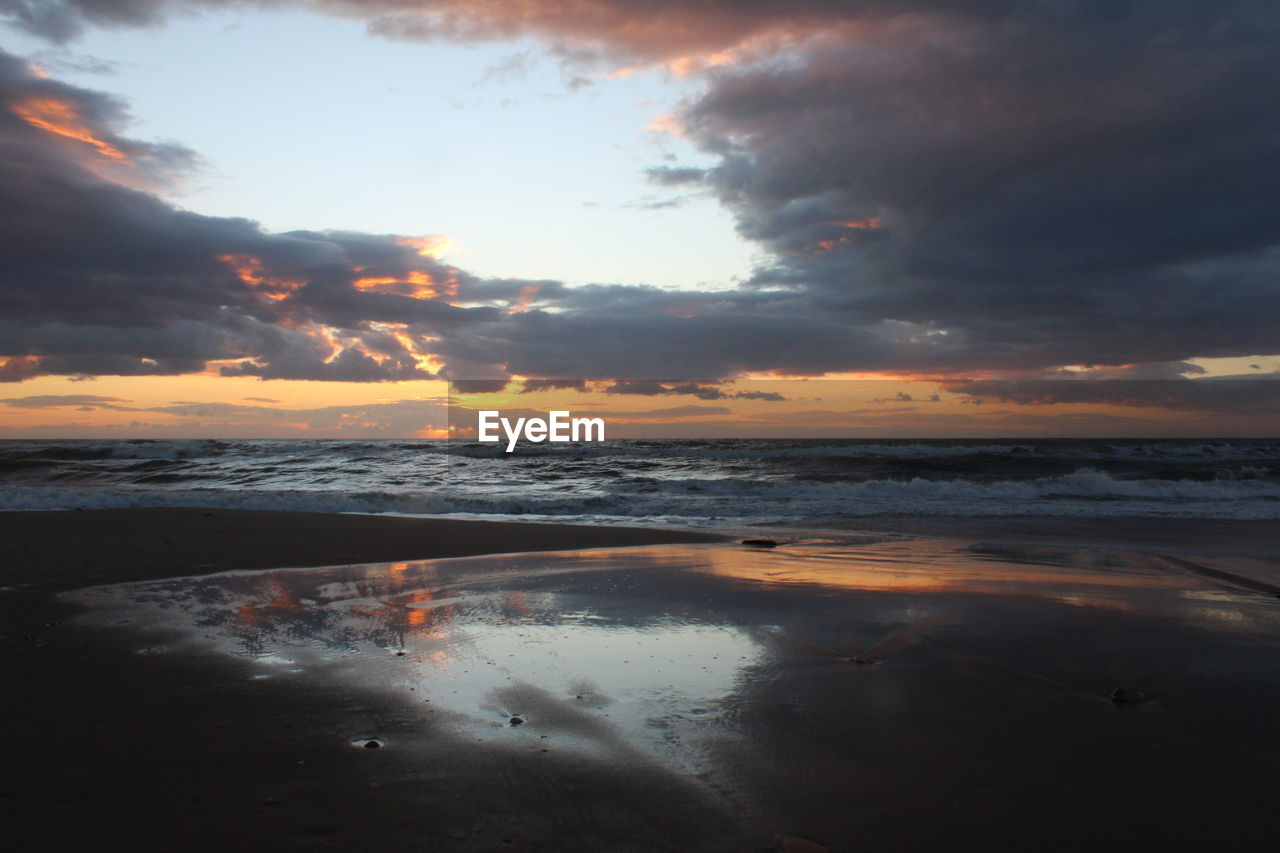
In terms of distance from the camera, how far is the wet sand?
93.1 inches

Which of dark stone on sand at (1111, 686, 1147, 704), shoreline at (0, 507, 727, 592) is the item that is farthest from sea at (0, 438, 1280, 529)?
dark stone on sand at (1111, 686, 1147, 704)

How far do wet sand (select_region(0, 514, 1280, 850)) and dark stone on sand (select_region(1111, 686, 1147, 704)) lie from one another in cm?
3

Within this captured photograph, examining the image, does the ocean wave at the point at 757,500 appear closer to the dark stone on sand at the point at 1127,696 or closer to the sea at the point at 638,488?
the sea at the point at 638,488

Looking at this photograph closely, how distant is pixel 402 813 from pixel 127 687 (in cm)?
226

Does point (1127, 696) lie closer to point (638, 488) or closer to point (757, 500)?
point (757, 500)

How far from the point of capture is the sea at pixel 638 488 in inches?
600

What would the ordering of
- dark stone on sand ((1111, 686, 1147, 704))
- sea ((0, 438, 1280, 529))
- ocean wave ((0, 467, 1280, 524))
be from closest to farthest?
dark stone on sand ((1111, 686, 1147, 704)), ocean wave ((0, 467, 1280, 524)), sea ((0, 438, 1280, 529))

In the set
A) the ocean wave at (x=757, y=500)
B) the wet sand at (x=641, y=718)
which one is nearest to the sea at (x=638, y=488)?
the ocean wave at (x=757, y=500)

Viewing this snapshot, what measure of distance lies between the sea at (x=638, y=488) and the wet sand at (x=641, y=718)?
7.79 m

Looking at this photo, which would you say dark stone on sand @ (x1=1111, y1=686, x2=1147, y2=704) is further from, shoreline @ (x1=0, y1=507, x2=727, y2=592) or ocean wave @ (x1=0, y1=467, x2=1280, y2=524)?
ocean wave @ (x1=0, y1=467, x2=1280, y2=524)

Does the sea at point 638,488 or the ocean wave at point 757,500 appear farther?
the sea at point 638,488

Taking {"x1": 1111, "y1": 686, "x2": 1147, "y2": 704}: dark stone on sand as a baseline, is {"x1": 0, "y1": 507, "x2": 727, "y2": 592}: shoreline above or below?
below

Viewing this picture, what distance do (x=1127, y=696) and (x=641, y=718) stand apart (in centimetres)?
246

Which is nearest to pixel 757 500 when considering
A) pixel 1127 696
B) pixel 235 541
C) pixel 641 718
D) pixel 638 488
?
pixel 638 488
